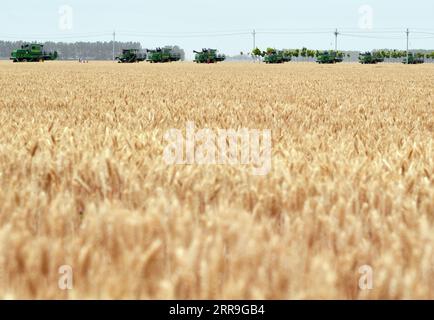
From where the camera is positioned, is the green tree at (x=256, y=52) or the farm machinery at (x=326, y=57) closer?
the farm machinery at (x=326, y=57)

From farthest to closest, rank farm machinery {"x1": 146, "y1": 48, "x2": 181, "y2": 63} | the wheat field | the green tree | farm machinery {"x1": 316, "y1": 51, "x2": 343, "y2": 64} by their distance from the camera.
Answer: the green tree, farm machinery {"x1": 316, "y1": 51, "x2": 343, "y2": 64}, farm machinery {"x1": 146, "y1": 48, "x2": 181, "y2": 63}, the wheat field

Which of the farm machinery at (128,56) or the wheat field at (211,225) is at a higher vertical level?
the farm machinery at (128,56)

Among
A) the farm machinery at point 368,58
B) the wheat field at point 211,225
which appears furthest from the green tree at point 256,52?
the wheat field at point 211,225

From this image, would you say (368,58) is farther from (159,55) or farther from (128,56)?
(128,56)

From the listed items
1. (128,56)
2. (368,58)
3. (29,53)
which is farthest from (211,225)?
(368,58)

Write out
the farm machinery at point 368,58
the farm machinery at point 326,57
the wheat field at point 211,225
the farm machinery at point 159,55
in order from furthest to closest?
the farm machinery at point 368,58 < the farm machinery at point 326,57 < the farm machinery at point 159,55 < the wheat field at point 211,225

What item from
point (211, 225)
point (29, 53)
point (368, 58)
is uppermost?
point (368, 58)

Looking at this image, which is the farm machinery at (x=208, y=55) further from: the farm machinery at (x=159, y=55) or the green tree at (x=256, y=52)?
the green tree at (x=256, y=52)

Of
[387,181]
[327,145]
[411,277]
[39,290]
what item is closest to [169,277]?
[39,290]

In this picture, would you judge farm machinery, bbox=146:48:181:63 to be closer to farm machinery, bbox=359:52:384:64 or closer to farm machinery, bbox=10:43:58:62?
farm machinery, bbox=10:43:58:62

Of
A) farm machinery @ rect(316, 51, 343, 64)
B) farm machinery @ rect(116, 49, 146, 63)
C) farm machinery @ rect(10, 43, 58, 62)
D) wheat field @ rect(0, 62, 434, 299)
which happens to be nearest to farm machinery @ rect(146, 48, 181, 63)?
farm machinery @ rect(116, 49, 146, 63)

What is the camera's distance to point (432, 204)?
96.0 inches

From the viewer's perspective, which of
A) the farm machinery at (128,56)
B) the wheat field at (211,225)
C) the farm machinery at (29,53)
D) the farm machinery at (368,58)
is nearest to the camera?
the wheat field at (211,225)
